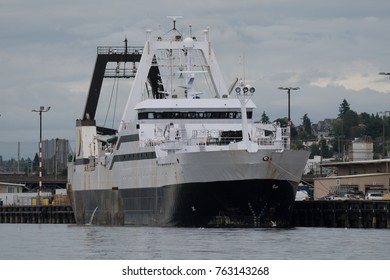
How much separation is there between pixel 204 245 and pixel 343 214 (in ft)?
66.6

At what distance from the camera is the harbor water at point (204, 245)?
51.3m

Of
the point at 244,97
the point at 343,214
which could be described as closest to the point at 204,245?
the point at 244,97

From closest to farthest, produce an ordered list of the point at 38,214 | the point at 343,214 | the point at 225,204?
1. the point at 225,204
2. the point at 343,214
3. the point at 38,214

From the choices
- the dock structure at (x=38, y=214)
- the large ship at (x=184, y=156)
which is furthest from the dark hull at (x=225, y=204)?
the dock structure at (x=38, y=214)

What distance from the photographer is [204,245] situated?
183 ft

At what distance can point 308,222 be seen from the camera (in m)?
76.9

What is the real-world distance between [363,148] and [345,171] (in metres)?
12.2

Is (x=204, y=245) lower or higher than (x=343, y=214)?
lower

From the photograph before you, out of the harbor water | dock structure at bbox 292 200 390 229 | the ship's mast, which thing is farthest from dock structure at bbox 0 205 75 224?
the ship's mast

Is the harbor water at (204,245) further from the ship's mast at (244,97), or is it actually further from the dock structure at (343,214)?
the ship's mast at (244,97)

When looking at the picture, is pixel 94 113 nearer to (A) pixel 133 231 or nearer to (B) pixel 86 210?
(B) pixel 86 210

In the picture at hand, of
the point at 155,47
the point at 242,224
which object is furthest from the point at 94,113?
the point at 242,224

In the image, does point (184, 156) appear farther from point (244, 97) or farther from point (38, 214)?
point (38, 214)

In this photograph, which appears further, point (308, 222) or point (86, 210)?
point (86, 210)
